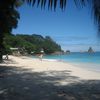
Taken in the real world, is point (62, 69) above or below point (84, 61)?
below

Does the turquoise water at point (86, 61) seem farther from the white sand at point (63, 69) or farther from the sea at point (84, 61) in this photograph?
the white sand at point (63, 69)

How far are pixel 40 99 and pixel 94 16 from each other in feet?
12.0

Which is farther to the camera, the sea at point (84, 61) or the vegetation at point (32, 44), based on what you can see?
the vegetation at point (32, 44)

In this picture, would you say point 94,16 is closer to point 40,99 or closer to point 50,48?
point 40,99

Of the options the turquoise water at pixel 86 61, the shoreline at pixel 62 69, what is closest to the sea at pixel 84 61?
the turquoise water at pixel 86 61

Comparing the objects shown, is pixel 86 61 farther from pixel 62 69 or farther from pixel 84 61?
pixel 62 69

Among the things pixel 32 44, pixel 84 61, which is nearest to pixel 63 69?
pixel 84 61

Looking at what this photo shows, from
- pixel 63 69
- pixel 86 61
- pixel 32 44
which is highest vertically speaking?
pixel 32 44

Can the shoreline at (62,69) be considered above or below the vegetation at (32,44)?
below

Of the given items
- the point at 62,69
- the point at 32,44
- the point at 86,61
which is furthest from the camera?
the point at 32,44

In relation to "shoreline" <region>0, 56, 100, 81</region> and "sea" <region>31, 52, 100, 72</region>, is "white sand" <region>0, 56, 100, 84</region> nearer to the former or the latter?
"shoreline" <region>0, 56, 100, 81</region>

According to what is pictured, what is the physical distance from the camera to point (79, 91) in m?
9.46

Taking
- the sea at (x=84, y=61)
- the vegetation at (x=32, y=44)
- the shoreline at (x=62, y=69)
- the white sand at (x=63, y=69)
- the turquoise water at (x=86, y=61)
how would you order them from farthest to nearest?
1. the vegetation at (x=32, y=44)
2. the turquoise water at (x=86, y=61)
3. the sea at (x=84, y=61)
4. the shoreline at (x=62, y=69)
5. the white sand at (x=63, y=69)

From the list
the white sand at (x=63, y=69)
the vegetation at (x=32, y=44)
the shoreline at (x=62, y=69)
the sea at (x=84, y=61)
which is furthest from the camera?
the vegetation at (x=32, y=44)
